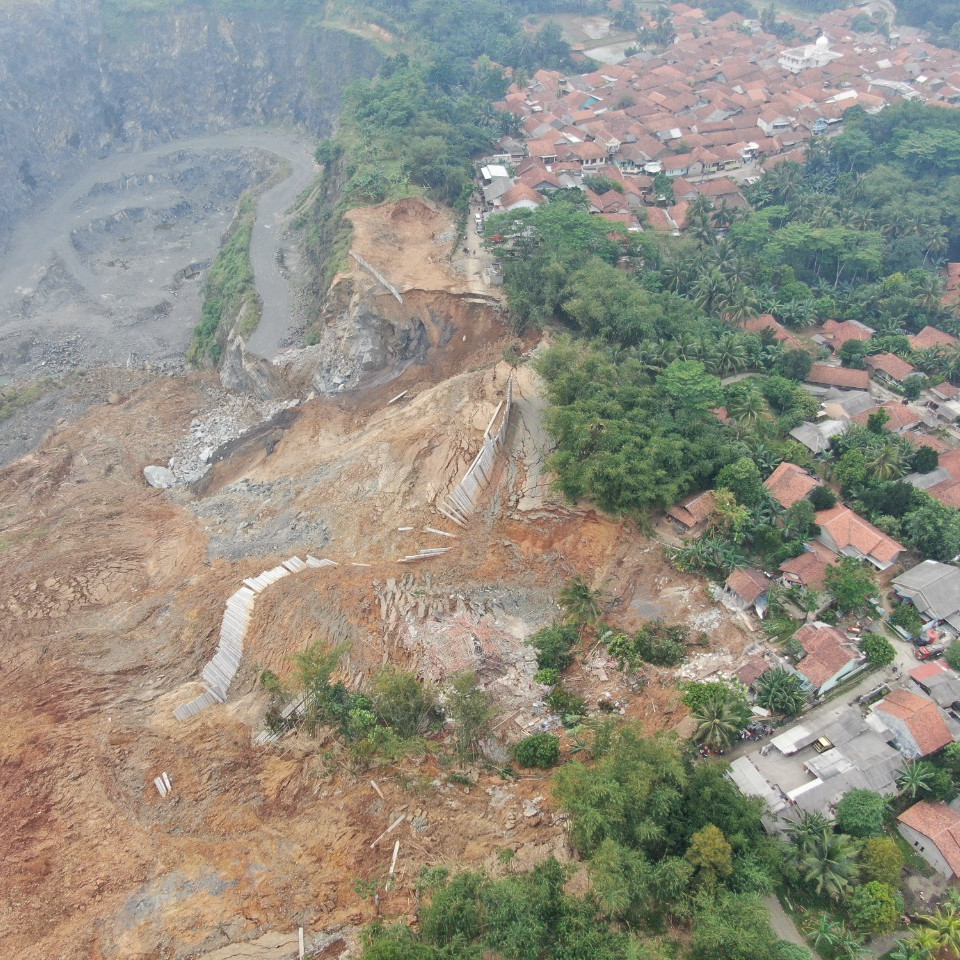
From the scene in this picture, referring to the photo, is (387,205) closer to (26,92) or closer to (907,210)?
(907,210)

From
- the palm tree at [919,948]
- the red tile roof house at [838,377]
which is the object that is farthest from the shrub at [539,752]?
the red tile roof house at [838,377]

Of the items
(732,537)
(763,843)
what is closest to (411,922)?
(763,843)

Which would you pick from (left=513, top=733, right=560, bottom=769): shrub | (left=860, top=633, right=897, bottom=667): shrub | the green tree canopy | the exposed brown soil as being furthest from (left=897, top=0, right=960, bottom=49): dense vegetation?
(left=513, top=733, right=560, bottom=769): shrub

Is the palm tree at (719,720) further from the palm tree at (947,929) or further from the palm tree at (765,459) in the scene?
the palm tree at (765,459)

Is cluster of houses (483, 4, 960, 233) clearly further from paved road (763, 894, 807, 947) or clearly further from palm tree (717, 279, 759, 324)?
paved road (763, 894, 807, 947)

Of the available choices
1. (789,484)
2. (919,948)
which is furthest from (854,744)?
(789,484)

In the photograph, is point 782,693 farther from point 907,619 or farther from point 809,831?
point 907,619
